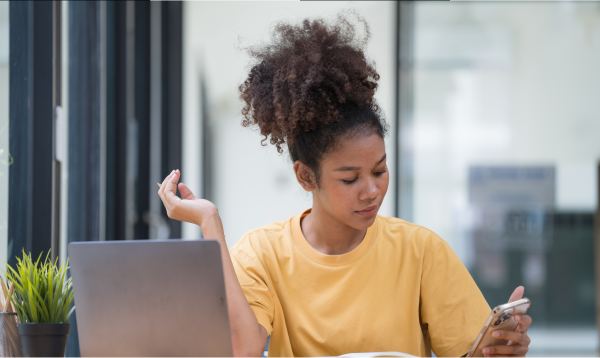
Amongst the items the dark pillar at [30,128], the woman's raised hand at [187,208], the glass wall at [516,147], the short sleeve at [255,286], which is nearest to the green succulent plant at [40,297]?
the woman's raised hand at [187,208]

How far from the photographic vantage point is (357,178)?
1.18 meters

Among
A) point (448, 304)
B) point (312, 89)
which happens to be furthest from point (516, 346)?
point (312, 89)

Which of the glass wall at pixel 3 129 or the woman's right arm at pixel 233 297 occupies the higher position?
the glass wall at pixel 3 129

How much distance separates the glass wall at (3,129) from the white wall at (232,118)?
1.48 meters

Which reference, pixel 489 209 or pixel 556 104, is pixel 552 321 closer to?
pixel 489 209

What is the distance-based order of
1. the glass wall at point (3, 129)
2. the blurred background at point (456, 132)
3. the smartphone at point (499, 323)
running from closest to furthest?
the smartphone at point (499, 323), the glass wall at point (3, 129), the blurred background at point (456, 132)

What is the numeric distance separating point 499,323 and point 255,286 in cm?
50

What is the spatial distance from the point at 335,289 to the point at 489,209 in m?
1.76

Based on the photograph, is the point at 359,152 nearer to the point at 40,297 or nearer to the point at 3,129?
the point at 40,297

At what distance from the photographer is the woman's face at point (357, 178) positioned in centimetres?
117

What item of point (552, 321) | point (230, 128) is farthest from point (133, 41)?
point (552, 321)

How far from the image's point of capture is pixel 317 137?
3.98 feet

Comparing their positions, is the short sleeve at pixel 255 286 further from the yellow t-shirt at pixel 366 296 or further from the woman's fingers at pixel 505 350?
the woman's fingers at pixel 505 350

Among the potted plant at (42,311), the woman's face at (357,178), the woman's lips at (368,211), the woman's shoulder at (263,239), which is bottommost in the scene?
the potted plant at (42,311)
